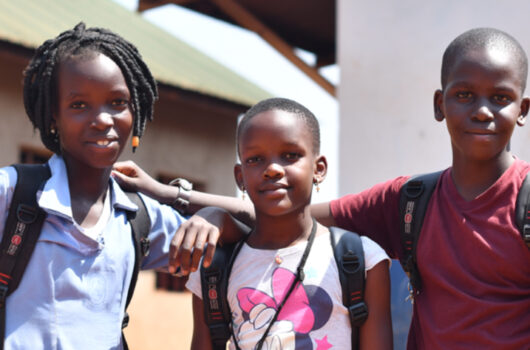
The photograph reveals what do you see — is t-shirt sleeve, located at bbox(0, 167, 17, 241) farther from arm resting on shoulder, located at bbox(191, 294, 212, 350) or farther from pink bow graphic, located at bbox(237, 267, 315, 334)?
pink bow graphic, located at bbox(237, 267, 315, 334)

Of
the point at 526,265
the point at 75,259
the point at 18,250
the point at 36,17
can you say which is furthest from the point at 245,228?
the point at 36,17

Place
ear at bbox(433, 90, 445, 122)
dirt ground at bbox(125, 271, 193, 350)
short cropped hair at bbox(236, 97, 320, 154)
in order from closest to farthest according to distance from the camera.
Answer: ear at bbox(433, 90, 445, 122), short cropped hair at bbox(236, 97, 320, 154), dirt ground at bbox(125, 271, 193, 350)

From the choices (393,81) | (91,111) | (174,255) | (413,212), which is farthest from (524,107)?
(393,81)

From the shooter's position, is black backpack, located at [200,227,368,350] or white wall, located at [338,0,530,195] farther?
white wall, located at [338,0,530,195]

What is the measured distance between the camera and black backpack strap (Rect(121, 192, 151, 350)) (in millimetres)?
2680

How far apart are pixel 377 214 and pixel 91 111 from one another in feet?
3.51

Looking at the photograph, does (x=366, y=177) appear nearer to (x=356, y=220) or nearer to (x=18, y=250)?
(x=356, y=220)

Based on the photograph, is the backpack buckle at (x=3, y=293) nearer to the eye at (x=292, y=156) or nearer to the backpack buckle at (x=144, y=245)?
the backpack buckle at (x=144, y=245)

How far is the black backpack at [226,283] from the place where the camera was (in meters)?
2.48

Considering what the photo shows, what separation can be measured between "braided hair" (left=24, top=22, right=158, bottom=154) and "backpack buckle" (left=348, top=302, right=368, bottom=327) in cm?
106

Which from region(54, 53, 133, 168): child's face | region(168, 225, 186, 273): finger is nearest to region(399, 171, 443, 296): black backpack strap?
region(168, 225, 186, 273): finger

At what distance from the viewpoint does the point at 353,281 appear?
2.49m

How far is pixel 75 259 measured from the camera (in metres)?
2.51

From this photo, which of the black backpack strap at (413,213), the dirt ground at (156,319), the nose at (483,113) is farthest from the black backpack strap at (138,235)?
the dirt ground at (156,319)
